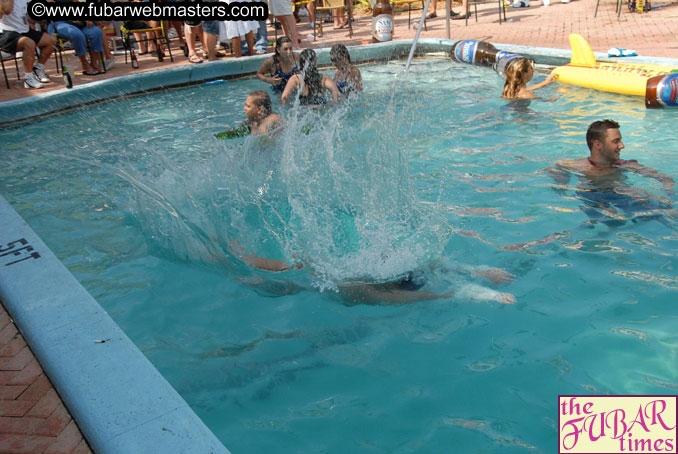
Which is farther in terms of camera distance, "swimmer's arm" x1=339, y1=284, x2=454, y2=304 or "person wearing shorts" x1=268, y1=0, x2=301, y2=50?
"person wearing shorts" x1=268, y1=0, x2=301, y2=50

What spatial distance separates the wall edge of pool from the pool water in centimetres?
43

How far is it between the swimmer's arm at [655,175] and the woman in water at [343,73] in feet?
13.9

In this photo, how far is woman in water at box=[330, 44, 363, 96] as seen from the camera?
26.2ft

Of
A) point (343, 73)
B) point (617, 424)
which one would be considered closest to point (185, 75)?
point (343, 73)

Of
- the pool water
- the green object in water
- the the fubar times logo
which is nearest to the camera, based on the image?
the the fubar times logo

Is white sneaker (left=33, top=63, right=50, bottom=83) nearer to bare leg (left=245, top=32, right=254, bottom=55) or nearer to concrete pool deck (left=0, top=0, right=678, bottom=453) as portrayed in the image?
concrete pool deck (left=0, top=0, right=678, bottom=453)

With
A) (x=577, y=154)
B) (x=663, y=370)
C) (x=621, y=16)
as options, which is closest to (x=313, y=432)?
(x=663, y=370)

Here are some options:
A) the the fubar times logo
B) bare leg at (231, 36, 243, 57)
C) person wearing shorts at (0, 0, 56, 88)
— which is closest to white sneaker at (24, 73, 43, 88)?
person wearing shorts at (0, 0, 56, 88)

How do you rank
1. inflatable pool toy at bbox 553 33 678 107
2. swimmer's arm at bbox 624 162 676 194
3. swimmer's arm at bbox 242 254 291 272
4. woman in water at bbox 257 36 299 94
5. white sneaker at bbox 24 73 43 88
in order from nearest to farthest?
1. swimmer's arm at bbox 242 254 291 272
2. swimmer's arm at bbox 624 162 676 194
3. inflatable pool toy at bbox 553 33 678 107
4. woman in water at bbox 257 36 299 94
5. white sneaker at bbox 24 73 43 88

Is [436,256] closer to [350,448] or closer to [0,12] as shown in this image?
[350,448]

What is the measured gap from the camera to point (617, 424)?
7.91 feet

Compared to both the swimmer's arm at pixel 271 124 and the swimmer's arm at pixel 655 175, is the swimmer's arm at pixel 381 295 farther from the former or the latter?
the swimmer's arm at pixel 271 124

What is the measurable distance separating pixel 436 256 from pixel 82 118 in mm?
7158

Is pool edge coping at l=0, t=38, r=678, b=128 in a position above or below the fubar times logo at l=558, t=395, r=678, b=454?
above
